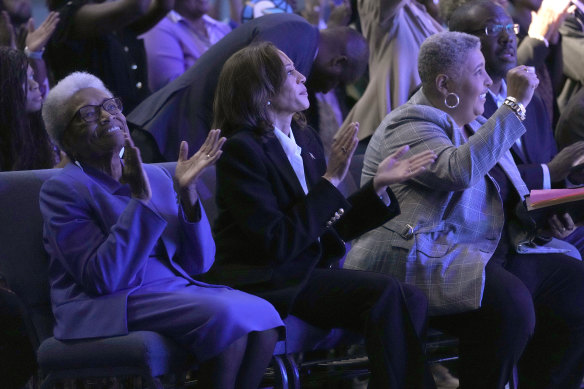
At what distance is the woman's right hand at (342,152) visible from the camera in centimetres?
306

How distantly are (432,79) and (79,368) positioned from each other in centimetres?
169

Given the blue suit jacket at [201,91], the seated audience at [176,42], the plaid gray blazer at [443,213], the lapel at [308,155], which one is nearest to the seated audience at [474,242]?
the plaid gray blazer at [443,213]

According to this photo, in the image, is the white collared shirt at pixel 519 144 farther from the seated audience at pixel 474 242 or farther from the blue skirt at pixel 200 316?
the blue skirt at pixel 200 316

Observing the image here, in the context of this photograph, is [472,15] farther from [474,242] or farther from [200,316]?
[200,316]

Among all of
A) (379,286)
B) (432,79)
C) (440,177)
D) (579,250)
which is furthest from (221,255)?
(579,250)

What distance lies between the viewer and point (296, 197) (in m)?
3.19

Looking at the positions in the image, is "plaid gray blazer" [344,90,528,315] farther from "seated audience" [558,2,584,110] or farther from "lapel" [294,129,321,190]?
"seated audience" [558,2,584,110]

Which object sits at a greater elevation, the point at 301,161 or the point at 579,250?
the point at 301,161

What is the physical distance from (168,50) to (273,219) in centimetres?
225

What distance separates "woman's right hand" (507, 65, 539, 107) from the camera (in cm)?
342

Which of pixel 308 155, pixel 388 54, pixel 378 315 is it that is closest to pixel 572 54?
pixel 388 54

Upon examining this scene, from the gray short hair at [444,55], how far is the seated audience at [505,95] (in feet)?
1.83

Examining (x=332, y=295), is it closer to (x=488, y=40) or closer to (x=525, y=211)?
(x=525, y=211)

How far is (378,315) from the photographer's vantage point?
302cm
